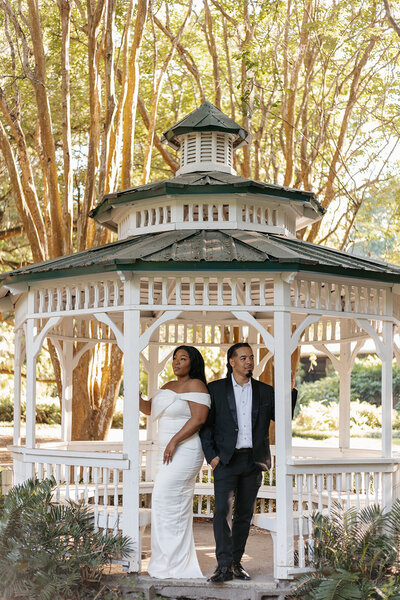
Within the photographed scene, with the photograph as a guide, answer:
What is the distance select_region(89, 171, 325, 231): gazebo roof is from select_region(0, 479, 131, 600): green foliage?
318cm

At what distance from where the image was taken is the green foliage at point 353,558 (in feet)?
21.6

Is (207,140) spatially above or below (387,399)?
above

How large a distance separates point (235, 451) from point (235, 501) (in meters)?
0.45

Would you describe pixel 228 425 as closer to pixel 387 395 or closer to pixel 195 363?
pixel 195 363

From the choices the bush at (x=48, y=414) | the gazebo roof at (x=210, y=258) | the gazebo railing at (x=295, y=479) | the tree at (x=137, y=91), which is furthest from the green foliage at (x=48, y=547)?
the bush at (x=48, y=414)

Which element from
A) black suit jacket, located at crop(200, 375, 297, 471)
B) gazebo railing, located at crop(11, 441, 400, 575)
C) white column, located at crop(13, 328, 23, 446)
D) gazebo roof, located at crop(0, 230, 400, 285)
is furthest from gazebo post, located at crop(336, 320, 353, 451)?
white column, located at crop(13, 328, 23, 446)

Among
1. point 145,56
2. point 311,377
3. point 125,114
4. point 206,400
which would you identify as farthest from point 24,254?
point 311,377

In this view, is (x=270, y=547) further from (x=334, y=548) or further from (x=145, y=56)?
(x=145, y=56)

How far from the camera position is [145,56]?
58.8 ft

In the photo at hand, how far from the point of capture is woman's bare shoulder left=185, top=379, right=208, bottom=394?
7246mm

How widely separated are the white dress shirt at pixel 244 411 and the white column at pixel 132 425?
935mm

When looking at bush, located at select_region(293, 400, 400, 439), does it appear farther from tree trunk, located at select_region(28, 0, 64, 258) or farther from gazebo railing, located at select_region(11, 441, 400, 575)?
gazebo railing, located at select_region(11, 441, 400, 575)

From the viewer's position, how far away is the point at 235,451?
7117 millimetres

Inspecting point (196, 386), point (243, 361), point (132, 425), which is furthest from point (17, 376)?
point (243, 361)
